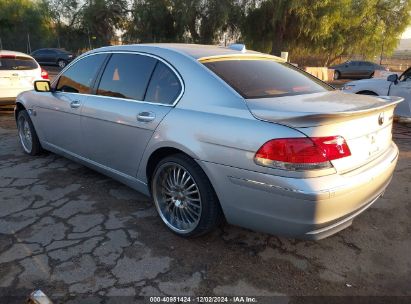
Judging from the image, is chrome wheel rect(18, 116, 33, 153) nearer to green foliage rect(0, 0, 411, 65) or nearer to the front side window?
the front side window

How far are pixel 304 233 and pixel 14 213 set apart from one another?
278 centimetres

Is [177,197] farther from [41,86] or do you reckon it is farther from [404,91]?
[404,91]

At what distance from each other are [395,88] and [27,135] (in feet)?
23.0

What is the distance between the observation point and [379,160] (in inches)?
115

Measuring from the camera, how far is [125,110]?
3490mm

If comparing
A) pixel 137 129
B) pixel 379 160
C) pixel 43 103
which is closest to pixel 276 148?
pixel 379 160

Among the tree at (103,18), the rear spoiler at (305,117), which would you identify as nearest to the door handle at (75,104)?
the rear spoiler at (305,117)

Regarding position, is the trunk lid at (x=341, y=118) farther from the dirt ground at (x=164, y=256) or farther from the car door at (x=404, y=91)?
the car door at (x=404, y=91)

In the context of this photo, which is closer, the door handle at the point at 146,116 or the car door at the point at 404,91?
the door handle at the point at 146,116

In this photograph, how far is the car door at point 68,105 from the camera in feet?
13.7

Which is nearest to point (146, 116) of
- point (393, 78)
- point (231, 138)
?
point (231, 138)

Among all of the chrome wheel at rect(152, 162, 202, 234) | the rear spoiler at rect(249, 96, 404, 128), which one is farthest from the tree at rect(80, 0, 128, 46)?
the rear spoiler at rect(249, 96, 404, 128)

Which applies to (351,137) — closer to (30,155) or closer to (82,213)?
(82,213)

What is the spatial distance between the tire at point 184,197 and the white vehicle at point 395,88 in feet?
18.8
